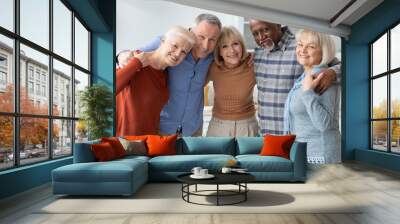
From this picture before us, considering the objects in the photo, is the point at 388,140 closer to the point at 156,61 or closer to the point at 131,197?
the point at 156,61

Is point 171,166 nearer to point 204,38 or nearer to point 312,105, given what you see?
point 204,38

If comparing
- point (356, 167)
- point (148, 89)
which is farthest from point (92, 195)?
point (356, 167)

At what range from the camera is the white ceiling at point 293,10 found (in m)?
7.75

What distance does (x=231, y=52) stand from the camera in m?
8.87

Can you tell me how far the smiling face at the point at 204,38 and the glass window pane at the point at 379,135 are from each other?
13.7 ft

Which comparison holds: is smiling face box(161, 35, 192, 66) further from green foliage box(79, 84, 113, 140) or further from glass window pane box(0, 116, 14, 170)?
glass window pane box(0, 116, 14, 170)

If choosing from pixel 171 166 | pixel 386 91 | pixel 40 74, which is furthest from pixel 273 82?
pixel 40 74

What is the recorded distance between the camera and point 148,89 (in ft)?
28.4

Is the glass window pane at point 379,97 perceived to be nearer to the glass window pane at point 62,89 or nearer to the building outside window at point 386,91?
the building outside window at point 386,91

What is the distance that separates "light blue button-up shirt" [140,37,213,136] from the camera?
28.7 feet

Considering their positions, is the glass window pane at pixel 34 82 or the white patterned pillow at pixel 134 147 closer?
the glass window pane at pixel 34 82

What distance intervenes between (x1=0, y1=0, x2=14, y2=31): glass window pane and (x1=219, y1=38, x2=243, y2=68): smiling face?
4.74 m

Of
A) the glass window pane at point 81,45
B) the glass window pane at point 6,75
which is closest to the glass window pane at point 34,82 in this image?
the glass window pane at point 6,75

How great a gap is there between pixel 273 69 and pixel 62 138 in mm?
4724
